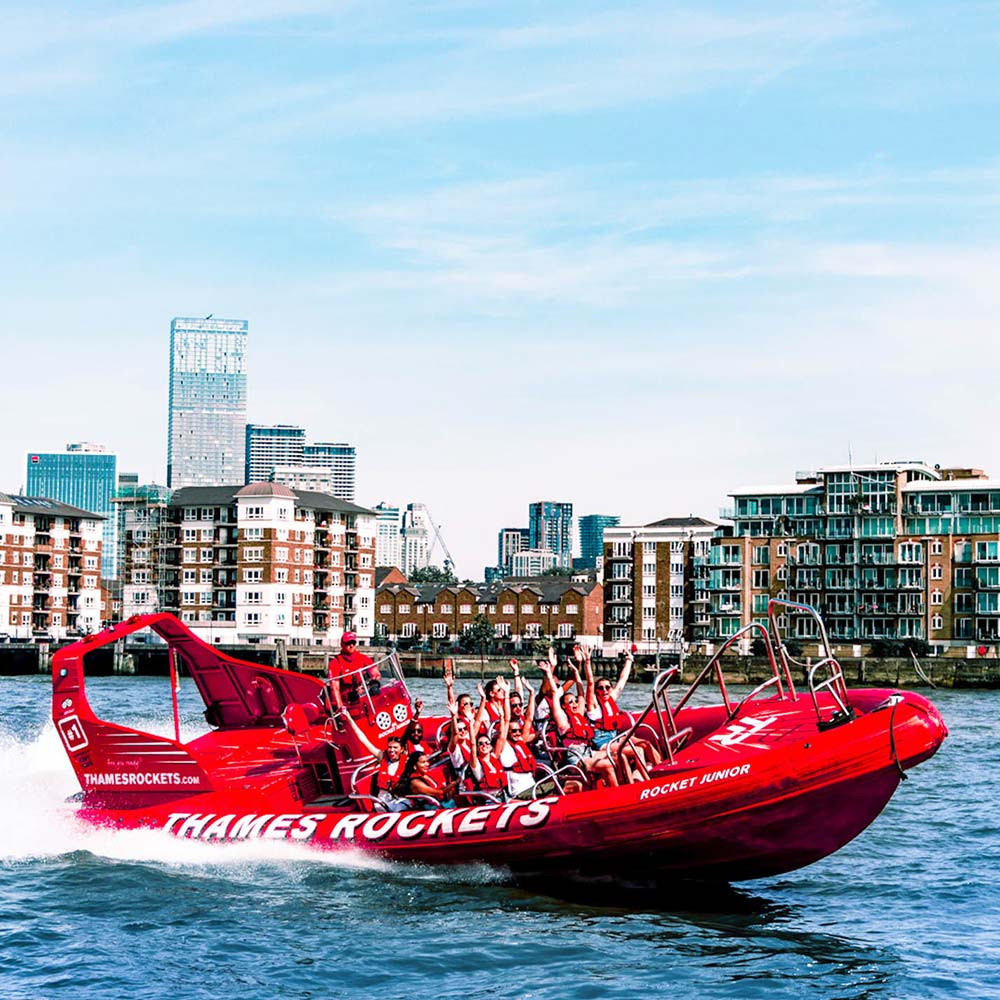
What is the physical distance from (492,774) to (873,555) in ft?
302

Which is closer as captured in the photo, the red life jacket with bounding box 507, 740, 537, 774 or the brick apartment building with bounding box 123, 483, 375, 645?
the red life jacket with bounding box 507, 740, 537, 774

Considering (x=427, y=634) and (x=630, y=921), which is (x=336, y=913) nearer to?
(x=630, y=921)

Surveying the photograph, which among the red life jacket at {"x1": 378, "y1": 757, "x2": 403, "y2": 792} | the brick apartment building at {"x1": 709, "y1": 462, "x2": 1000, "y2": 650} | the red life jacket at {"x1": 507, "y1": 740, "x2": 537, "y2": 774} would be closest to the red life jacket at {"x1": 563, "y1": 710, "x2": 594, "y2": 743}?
the red life jacket at {"x1": 507, "y1": 740, "x2": 537, "y2": 774}

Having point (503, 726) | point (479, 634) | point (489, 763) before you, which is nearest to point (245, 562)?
A: point (479, 634)

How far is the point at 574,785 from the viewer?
19.8 m

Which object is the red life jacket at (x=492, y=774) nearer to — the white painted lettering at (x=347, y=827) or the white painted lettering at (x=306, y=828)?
the white painted lettering at (x=347, y=827)

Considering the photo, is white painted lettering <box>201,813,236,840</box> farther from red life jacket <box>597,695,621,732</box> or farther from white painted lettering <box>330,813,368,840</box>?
red life jacket <box>597,695,621,732</box>

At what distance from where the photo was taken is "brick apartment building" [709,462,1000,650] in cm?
10519

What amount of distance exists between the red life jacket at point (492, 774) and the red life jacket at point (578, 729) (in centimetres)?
242

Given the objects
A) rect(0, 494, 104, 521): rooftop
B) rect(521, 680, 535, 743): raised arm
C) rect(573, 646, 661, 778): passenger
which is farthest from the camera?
rect(0, 494, 104, 521): rooftop

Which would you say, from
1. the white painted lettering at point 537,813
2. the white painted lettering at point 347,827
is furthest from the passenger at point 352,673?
the white painted lettering at point 537,813

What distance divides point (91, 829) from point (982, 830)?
1555 centimetres

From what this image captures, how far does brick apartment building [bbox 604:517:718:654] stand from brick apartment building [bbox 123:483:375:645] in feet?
70.6

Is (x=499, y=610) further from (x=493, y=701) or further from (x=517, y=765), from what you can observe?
(x=517, y=765)
